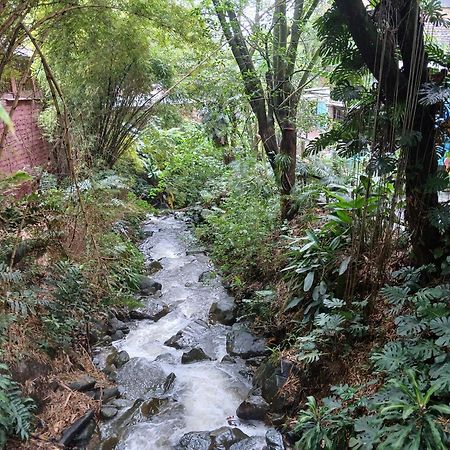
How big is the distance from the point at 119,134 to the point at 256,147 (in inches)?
98.5

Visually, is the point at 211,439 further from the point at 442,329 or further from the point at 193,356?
the point at 442,329

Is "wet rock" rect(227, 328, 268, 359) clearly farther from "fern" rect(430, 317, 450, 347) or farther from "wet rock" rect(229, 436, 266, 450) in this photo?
"fern" rect(430, 317, 450, 347)

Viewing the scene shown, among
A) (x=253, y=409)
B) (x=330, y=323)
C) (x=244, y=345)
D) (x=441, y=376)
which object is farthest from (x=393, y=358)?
(x=244, y=345)

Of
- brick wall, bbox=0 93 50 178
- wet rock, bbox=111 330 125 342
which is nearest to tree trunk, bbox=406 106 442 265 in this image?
wet rock, bbox=111 330 125 342

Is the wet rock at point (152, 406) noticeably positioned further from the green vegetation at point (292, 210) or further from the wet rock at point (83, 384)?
the green vegetation at point (292, 210)

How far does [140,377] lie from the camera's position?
3699mm

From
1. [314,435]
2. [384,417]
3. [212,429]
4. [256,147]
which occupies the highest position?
[256,147]

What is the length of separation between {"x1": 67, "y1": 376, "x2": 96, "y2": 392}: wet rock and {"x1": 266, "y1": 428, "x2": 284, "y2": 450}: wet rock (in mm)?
1467

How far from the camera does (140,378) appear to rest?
3.69m

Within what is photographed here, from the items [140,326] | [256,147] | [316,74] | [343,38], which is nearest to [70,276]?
[140,326]

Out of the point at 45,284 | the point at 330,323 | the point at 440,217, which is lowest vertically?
the point at 330,323

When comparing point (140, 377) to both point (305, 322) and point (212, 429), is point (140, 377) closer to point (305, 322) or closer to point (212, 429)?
point (212, 429)

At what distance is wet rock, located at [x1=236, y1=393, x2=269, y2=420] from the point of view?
3.13 meters

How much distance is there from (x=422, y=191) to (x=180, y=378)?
2587mm
